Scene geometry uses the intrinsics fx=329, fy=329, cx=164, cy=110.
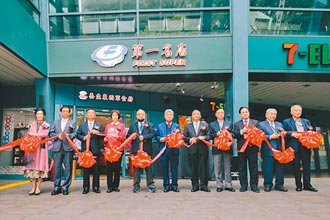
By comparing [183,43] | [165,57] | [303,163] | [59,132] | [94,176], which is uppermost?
[183,43]

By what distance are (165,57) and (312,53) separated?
3951 mm

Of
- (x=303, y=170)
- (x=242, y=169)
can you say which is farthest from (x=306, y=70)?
(x=242, y=169)

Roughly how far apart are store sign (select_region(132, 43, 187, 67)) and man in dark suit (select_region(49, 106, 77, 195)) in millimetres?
3225

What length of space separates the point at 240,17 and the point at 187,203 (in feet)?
18.9

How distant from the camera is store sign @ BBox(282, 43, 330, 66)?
28.8 feet

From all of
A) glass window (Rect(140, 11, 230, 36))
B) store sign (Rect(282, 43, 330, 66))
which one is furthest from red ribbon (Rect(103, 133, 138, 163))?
store sign (Rect(282, 43, 330, 66))

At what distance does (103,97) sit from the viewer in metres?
10.7

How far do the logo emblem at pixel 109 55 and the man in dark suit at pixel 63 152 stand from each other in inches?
119

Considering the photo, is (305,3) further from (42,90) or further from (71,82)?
(42,90)

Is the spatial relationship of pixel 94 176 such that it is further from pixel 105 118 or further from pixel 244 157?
pixel 105 118

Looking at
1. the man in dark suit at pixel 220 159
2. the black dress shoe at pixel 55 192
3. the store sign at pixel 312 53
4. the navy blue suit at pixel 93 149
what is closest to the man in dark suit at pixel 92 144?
the navy blue suit at pixel 93 149

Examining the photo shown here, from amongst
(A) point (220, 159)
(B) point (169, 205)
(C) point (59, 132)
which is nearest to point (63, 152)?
(C) point (59, 132)

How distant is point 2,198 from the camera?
→ 5.76m

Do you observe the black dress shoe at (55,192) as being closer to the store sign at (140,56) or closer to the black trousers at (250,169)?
the black trousers at (250,169)
